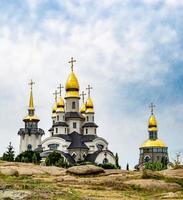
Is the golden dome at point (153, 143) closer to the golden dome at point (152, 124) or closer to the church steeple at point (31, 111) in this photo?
the golden dome at point (152, 124)

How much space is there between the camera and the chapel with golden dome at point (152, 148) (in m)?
89.9

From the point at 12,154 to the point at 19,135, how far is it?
14985 mm

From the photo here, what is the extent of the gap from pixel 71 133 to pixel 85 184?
60571mm

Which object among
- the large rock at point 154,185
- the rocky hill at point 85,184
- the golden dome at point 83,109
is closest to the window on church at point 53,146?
the golden dome at point 83,109

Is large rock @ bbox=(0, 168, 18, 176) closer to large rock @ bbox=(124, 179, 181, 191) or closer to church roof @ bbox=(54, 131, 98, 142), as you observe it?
large rock @ bbox=(124, 179, 181, 191)

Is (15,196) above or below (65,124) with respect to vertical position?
below

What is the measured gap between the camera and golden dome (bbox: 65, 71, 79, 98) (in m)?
85.4

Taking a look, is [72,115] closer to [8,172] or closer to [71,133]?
[71,133]

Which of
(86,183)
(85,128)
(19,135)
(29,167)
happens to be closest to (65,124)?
(85,128)

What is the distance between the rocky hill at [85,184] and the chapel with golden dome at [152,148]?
6135 cm

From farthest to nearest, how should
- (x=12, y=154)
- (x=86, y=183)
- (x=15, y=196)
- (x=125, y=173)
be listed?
(x=12, y=154), (x=125, y=173), (x=86, y=183), (x=15, y=196)

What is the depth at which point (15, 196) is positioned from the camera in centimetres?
1944

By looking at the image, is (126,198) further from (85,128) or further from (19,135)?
(19,135)

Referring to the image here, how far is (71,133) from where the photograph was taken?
84.7 metres
